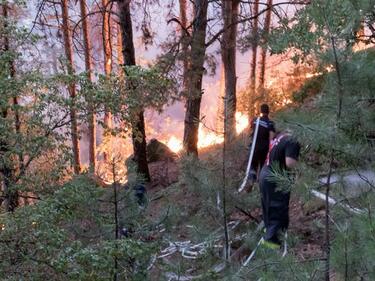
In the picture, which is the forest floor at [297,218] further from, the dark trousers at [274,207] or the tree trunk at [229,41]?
the tree trunk at [229,41]

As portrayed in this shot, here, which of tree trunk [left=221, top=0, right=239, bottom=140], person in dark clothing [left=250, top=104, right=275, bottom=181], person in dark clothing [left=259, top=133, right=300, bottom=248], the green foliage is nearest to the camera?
the green foliage

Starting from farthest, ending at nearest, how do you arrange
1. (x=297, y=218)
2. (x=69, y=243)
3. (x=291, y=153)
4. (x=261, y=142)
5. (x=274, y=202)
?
(x=297, y=218) < (x=261, y=142) < (x=274, y=202) < (x=69, y=243) < (x=291, y=153)

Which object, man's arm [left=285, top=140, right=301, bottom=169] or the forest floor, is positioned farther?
the forest floor

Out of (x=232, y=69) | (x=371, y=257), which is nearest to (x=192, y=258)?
(x=371, y=257)

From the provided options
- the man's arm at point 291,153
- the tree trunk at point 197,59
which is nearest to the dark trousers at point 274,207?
the man's arm at point 291,153

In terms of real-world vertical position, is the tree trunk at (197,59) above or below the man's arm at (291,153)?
above

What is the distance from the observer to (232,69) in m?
13.6

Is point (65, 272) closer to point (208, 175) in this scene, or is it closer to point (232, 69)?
point (208, 175)

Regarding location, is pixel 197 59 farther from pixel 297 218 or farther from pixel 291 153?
pixel 291 153

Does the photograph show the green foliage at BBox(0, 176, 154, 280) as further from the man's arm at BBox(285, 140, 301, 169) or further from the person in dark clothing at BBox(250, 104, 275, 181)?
the person in dark clothing at BBox(250, 104, 275, 181)

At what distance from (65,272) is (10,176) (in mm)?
2181

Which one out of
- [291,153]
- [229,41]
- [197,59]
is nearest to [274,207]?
[291,153]

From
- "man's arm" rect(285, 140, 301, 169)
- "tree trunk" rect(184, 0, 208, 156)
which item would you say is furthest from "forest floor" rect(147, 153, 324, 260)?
"tree trunk" rect(184, 0, 208, 156)

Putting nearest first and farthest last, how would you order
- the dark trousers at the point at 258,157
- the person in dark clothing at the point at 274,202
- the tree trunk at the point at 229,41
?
the person in dark clothing at the point at 274,202, the dark trousers at the point at 258,157, the tree trunk at the point at 229,41
